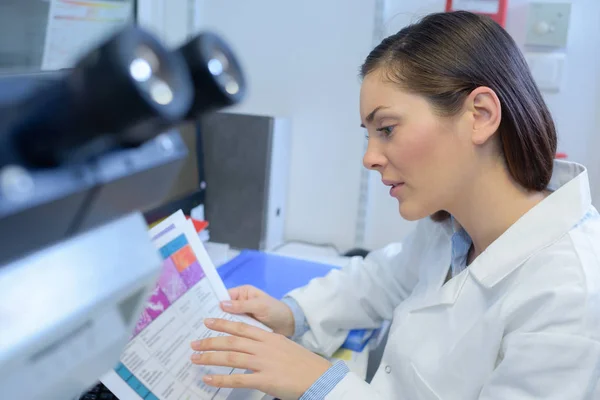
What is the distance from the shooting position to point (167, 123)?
28 cm

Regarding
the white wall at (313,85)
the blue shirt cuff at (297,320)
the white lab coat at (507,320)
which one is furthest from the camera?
the white wall at (313,85)

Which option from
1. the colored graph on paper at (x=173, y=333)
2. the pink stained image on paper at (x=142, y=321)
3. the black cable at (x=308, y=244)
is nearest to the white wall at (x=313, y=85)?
the black cable at (x=308, y=244)

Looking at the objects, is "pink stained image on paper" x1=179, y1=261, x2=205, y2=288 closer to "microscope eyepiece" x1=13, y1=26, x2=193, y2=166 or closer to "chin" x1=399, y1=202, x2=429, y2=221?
"chin" x1=399, y1=202, x2=429, y2=221

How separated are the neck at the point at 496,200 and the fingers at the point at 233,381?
15.7 inches

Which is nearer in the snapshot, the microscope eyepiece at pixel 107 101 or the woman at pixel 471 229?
the microscope eyepiece at pixel 107 101

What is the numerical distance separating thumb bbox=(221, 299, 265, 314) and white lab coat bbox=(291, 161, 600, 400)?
0.40ft

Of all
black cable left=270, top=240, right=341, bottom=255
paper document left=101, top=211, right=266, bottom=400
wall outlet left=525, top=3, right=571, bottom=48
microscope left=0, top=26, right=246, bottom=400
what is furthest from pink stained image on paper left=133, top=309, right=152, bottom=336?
wall outlet left=525, top=3, right=571, bottom=48

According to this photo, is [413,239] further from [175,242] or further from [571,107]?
[571,107]

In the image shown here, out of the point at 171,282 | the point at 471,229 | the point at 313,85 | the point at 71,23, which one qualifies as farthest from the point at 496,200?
the point at 71,23

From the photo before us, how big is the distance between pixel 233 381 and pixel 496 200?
0.47 metres

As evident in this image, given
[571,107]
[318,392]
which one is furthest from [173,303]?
[571,107]

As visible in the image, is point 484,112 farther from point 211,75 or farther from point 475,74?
point 211,75

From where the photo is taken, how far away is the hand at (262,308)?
35.1 inches

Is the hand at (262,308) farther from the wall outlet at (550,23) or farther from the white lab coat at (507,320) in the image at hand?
the wall outlet at (550,23)
